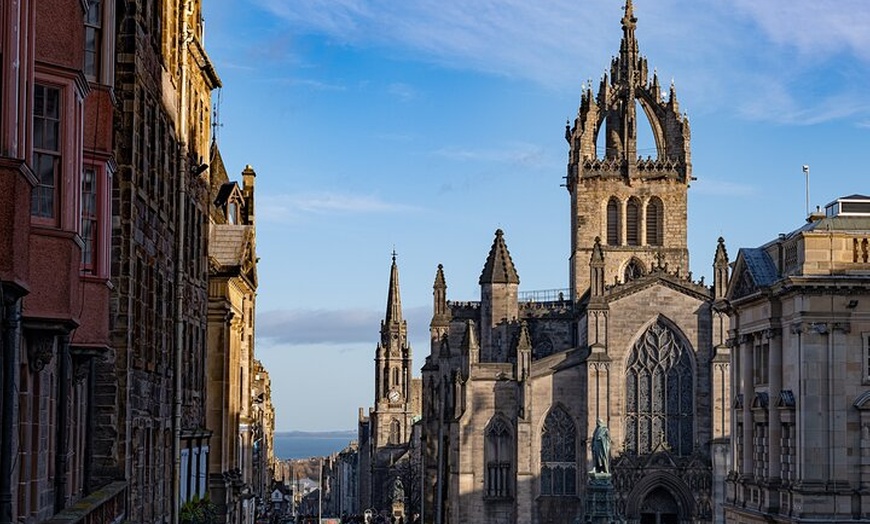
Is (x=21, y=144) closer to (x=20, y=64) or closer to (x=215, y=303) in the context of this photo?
(x=20, y=64)

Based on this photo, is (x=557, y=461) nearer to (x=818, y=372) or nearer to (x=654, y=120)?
(x=654, y=120)

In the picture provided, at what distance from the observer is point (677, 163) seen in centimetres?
9444

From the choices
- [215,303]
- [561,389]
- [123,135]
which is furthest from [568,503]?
[123,135]

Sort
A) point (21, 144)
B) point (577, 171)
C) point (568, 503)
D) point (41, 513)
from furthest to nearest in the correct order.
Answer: point (577, 171)
point (568, 503)
point (41, 513)
point (21, 144)

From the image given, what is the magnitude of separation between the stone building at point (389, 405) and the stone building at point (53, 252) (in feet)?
421

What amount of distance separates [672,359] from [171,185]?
56.4 metres

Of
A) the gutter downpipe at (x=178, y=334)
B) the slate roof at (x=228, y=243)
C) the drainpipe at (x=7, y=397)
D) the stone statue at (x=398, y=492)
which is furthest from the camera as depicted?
the stone statue at (x=398, y=492)

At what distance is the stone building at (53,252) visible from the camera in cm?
1091

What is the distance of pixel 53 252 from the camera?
13.5m

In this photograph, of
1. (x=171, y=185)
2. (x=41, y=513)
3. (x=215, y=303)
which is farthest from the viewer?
(x=215, y=303)

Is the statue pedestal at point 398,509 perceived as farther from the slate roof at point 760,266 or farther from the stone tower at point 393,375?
the slate roof at point 760,266

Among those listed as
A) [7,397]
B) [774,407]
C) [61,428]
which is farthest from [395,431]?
[7,397]

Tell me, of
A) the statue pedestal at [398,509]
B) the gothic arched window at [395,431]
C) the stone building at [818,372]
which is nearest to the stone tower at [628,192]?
the statue pedestal at [398,509]

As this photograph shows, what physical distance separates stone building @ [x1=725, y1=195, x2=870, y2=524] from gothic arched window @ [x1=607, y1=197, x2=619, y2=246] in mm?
41054
